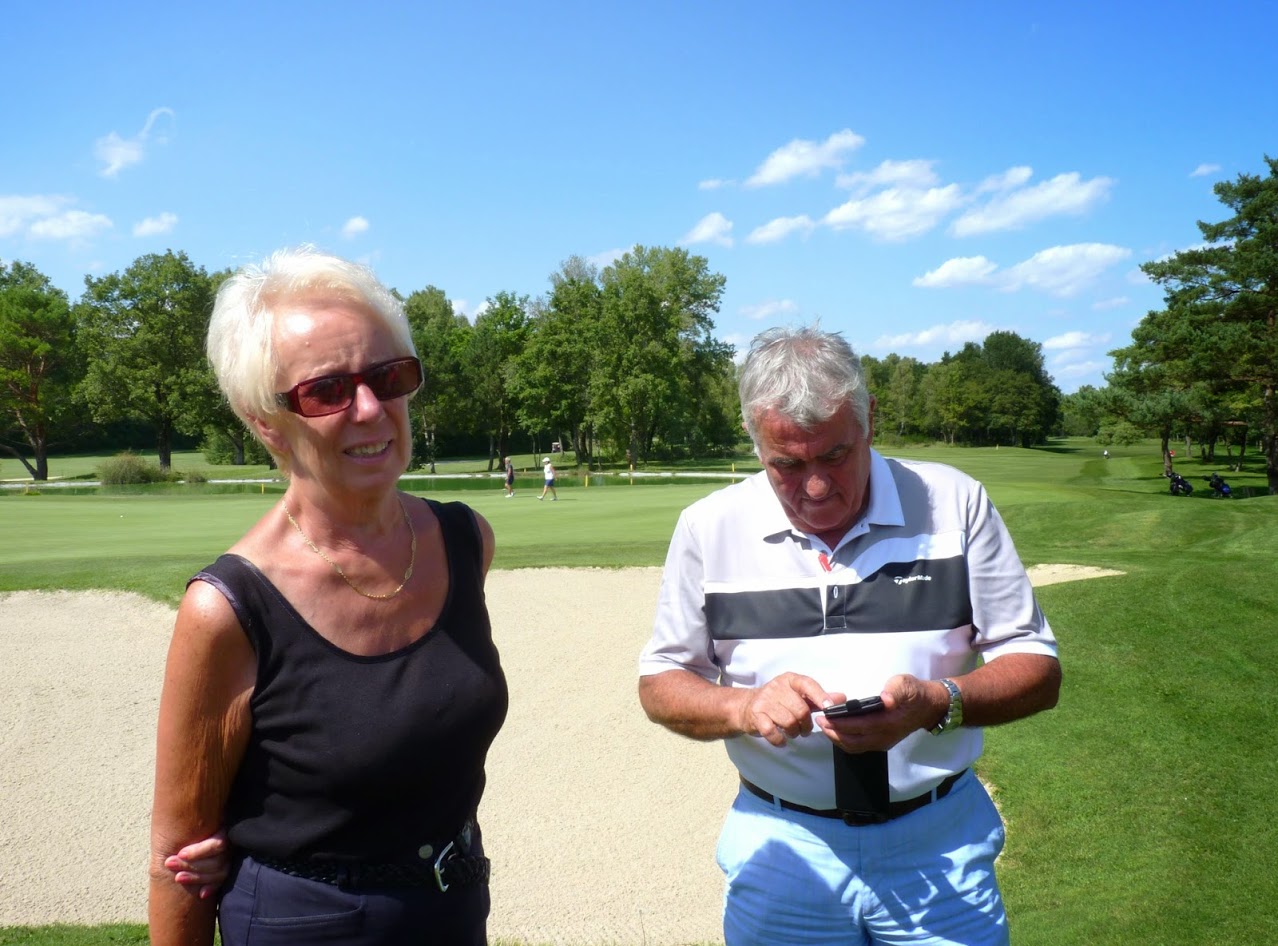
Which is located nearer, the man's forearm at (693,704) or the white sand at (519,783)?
the man's forearm at (693,704)

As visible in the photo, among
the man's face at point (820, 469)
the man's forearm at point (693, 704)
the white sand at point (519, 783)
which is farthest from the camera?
the white sand at point (519, 783)

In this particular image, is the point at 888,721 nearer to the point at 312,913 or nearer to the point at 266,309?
the point at 312,913

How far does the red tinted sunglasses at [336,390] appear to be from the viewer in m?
2.20

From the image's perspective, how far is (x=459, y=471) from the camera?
68.6m

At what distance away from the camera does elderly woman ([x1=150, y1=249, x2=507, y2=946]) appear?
2.04 meters

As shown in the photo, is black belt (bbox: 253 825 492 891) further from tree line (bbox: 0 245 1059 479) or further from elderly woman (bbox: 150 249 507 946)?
tree line (bbox: 0 245 1059 479)

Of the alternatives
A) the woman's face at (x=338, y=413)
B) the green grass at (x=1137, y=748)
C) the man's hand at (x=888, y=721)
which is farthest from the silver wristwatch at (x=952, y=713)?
the green grass at (x=1137, y=748)

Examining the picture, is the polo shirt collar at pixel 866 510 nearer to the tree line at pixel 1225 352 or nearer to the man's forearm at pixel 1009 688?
the man's forearm at pixel 1009 688

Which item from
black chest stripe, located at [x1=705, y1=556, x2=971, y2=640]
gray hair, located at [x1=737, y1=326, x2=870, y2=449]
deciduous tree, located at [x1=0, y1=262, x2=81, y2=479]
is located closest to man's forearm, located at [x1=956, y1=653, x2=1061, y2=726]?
black chest stripe, located at [x1=705, y1=556, x2=971, y2=640]

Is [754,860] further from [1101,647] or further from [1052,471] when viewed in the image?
[1052,471]

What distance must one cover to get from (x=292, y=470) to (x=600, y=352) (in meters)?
61.4

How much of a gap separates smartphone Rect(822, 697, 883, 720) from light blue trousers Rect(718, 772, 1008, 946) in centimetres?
48

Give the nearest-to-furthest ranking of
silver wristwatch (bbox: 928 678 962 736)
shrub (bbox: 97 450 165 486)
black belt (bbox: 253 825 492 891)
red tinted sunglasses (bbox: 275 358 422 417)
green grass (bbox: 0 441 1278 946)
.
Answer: black belt (bbox: 253 825 492 891) → red tinted sunglasses (bbox: 275 358 422 417) → silver wristwatch (bbox: 928 678 962 736) → green grass (bbox: 0 441 1278 946) → shrub (bbox: 97 450 165 486)

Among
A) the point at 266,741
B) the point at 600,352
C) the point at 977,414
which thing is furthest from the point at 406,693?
the point at 977,414
